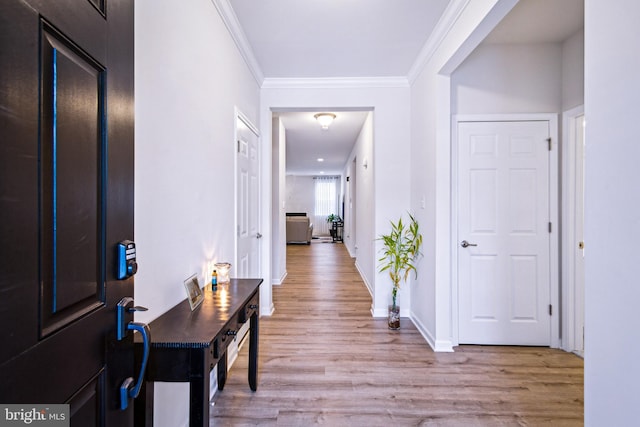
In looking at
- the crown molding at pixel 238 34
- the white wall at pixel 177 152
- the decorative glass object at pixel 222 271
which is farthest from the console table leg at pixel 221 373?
the crown molding at pixel 238 34

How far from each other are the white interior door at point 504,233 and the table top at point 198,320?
207 centimetres

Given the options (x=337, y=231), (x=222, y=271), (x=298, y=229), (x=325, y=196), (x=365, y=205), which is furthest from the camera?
(x=325, y=196)

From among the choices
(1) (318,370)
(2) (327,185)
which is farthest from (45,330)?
(2) (327,185)

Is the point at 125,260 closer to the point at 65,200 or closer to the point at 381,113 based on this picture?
the point at 65,200

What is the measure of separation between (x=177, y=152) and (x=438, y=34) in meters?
2.29

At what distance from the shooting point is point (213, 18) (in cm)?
208

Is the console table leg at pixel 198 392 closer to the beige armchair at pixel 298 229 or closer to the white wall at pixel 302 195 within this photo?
the beige armchair at pixel 298 229

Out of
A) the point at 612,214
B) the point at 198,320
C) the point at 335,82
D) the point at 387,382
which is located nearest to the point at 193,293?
the point at 198,320

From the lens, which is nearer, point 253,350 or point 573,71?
point 253,350

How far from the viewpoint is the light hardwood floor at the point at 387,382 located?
6.19 feet

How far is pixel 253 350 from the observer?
2074 mm

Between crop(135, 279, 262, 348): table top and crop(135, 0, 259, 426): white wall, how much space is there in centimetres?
8

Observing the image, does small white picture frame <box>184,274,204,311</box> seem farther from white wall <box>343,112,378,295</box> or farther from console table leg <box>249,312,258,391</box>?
white wall <box>343,112,378,295</box>

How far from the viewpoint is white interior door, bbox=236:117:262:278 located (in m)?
2.75
